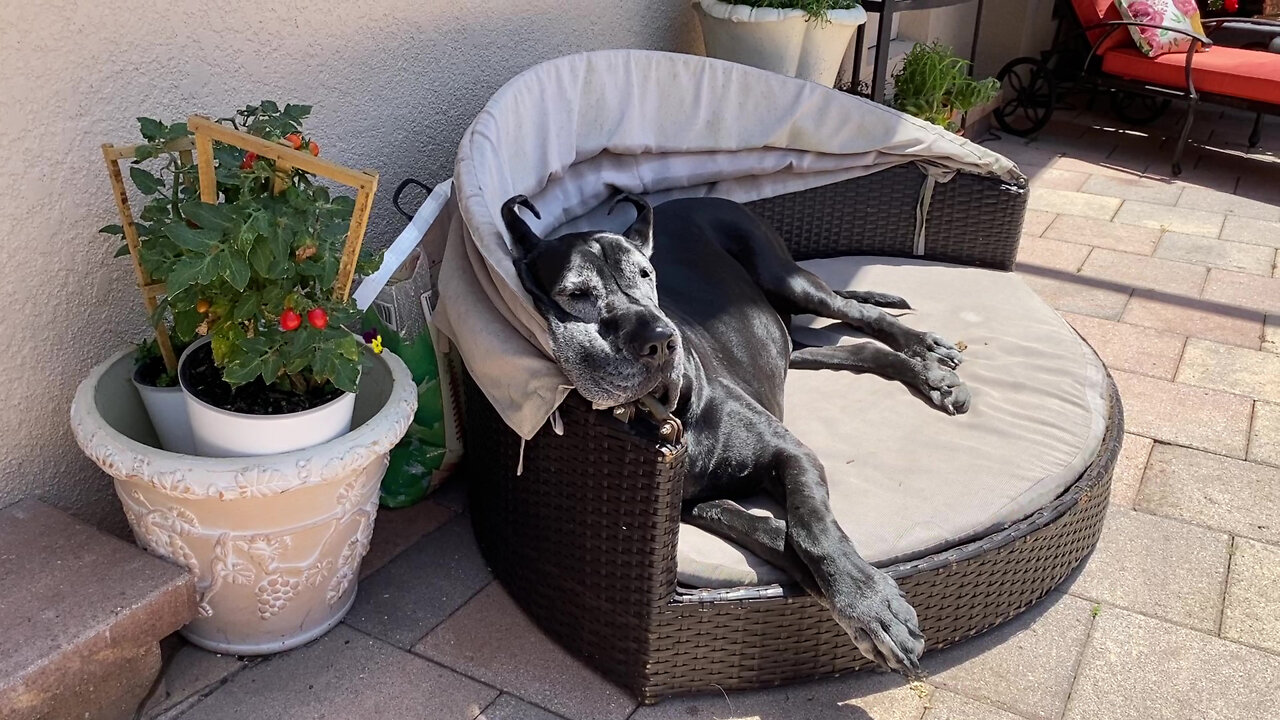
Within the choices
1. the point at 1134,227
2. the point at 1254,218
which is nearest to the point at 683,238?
the point at 1134,227

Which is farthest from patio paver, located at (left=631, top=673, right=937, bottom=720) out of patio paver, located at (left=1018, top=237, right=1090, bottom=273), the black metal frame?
the black metal frame

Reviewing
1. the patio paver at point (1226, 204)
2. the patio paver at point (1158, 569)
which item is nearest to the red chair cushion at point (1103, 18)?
the patio paver at point (1226, 204)

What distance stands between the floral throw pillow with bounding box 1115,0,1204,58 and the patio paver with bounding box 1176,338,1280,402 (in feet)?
9.86

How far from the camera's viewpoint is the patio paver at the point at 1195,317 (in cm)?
379

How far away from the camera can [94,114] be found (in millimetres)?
2111

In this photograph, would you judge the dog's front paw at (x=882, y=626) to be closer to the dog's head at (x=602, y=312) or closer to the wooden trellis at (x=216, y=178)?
the dog's head at (x=602, y=312)

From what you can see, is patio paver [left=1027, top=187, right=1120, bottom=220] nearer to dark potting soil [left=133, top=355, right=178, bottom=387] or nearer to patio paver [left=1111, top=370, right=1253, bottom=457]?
patio paver [left=1111, top=370, right=1253, bottom=457]

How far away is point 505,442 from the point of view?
2.22 metres

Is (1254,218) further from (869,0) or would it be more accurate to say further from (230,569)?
(230,569)

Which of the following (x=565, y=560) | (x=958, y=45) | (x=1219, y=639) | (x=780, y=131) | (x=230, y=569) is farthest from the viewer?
(x=958, y=45)

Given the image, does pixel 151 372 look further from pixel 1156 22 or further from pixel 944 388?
pixel 1156 22

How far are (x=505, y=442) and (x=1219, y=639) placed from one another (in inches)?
65.3

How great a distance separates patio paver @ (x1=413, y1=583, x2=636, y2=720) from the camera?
206cm

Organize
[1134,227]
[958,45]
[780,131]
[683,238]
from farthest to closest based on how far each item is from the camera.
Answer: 1. [958,45]
2. [1134,227]
3. [780,131]
4. [683,238]
